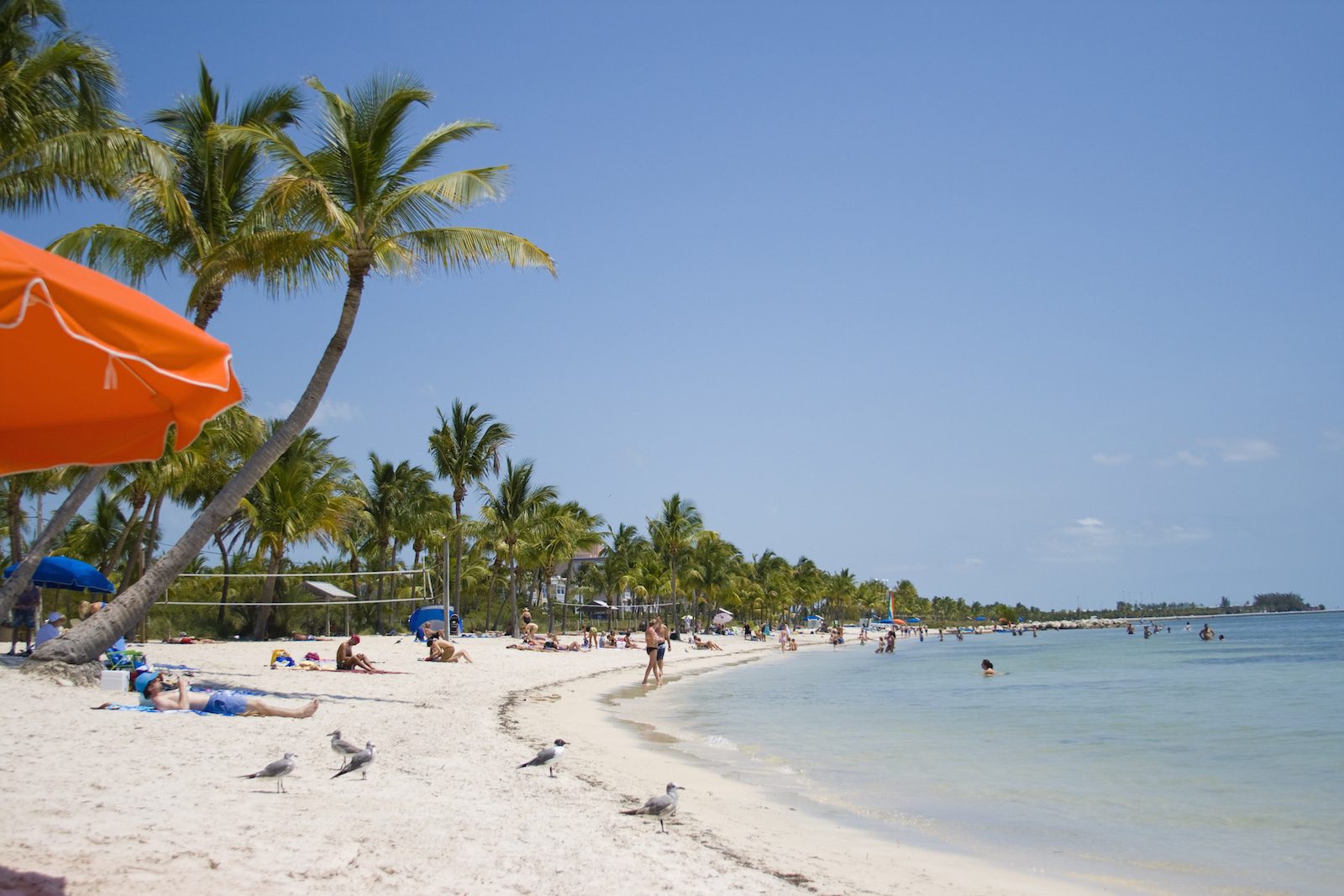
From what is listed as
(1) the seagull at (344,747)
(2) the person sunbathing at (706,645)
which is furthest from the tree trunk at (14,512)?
(2) the person sunbathing at (706,645)

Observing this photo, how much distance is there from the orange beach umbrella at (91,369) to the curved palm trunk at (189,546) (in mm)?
8531

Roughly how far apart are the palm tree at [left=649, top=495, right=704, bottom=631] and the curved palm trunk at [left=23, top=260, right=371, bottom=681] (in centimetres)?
3643

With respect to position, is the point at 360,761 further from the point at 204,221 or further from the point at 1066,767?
the point at 204,221

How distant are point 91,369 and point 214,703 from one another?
7.60 m

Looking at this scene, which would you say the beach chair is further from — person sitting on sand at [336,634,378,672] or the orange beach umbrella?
the orange beach umbrella

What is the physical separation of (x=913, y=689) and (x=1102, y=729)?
29.4 feet

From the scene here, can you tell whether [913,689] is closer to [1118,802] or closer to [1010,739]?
[1010,739]

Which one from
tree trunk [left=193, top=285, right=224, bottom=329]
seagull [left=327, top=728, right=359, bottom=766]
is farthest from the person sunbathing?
seagull [left=327, top=728, right=359, bottom=766]

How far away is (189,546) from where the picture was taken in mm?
11906

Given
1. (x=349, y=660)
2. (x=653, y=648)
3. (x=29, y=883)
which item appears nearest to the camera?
(x=29, y=883)

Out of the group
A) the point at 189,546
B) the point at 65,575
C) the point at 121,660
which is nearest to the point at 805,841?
the point at 189,546

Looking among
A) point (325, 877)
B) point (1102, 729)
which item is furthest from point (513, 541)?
point (325, 877)

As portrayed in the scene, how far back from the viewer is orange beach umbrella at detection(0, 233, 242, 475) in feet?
8.69

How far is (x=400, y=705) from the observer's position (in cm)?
1237
